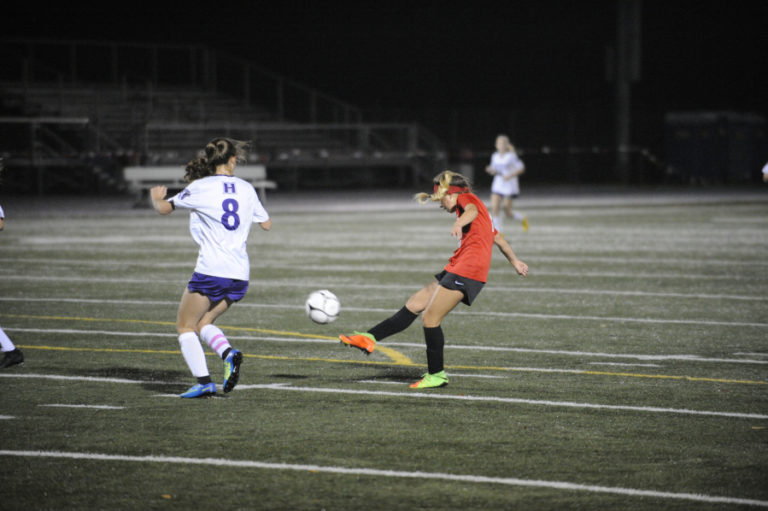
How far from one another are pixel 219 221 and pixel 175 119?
33.4m

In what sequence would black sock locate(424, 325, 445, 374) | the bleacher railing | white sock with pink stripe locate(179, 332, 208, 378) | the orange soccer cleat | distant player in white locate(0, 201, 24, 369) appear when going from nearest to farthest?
1. white sock with pink stripe locate(179, 332, 208, 378)
2. black sock locate(424, 325, 445, 374)
3. the orange soccer cleat
4. distant player in white locate(0, 201, 24, 369)
5. the bleacher railing

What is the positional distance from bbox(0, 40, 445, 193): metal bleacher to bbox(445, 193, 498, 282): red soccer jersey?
26528 mm

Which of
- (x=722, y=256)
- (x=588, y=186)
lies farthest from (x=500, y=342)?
(x=588, y=186)

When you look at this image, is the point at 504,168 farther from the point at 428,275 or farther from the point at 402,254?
the point at 428,275

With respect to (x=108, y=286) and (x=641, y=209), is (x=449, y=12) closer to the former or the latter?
(x=641, y=209)

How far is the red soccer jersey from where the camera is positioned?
7.71m

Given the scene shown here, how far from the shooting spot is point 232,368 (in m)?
7.16

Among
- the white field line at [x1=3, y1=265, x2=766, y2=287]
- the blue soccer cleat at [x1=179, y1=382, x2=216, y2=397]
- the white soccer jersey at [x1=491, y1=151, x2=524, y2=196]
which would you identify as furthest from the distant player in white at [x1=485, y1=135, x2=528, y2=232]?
the blue soccer cleat at [x1=179, y1=382, x2=216, y2=397]

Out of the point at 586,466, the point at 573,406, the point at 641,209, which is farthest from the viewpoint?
the point at 641,209

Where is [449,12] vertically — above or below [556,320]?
above

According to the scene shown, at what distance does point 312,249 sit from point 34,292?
20.0 ft

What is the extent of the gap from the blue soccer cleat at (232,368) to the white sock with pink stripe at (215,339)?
4.5 inches

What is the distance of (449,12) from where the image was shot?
158ft

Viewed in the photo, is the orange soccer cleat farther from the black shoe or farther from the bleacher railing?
the bleacher railing
